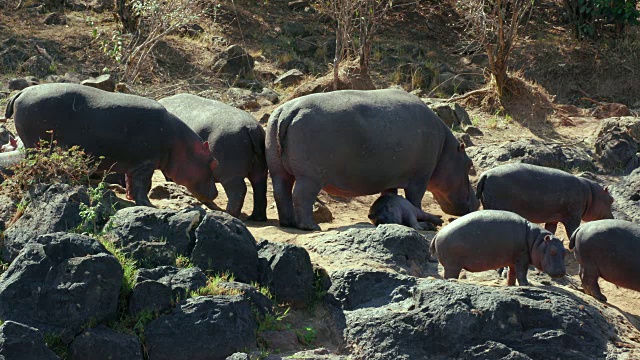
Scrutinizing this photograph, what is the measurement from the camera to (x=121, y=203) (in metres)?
10.2

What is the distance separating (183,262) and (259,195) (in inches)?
157

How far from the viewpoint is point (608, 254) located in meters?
9.90

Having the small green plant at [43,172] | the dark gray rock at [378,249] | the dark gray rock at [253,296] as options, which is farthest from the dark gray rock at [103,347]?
the dark gray rock at [378,249]

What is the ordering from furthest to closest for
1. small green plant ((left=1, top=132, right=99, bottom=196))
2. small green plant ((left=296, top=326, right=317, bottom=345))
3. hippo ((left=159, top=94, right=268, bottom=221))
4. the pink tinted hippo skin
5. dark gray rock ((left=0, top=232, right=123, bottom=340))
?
hippo ((left=159, top=94, right=268, bottom=221)) < the pink tinted hippo skin < small green plant ((left=1, top=132, right=99, bottom=196)) < small green plant ((left=296, top=326, right=317, bottom=345)) < dark gray rock ((left=0, top=232, right=123, bottom=340))

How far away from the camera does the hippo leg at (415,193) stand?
42.1 ft

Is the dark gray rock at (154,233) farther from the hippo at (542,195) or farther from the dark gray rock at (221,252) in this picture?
the hippo at (542,195)

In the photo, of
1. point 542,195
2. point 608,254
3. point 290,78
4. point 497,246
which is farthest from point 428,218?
point 290,78

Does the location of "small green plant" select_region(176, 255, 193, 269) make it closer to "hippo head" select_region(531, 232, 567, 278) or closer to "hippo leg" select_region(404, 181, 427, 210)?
"hippo head" select_region(531, 232, 567, 278)

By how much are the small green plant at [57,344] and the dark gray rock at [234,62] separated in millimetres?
11031

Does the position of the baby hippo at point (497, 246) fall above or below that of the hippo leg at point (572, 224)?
above

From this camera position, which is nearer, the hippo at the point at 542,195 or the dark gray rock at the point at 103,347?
the dark gray rock at the point at 103,347

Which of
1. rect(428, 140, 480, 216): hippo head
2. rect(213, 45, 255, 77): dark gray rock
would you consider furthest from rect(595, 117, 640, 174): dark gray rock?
rect(213, 45, 255, 77): dark gray rock

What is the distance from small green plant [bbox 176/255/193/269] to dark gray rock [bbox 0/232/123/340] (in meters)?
0.75

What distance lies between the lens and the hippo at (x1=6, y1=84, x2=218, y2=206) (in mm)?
10953
